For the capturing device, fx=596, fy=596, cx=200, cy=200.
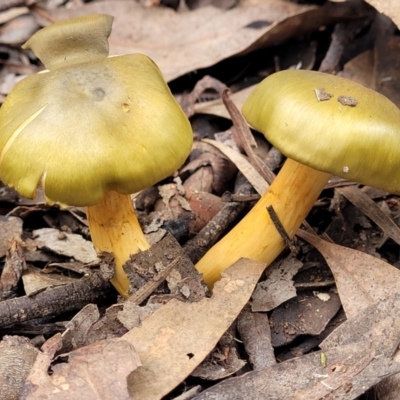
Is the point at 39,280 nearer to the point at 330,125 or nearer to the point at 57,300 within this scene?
the point at 57,300

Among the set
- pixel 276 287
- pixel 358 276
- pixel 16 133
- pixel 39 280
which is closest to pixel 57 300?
pixel 39 280

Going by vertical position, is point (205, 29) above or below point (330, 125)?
below

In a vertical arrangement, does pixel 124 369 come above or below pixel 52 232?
above

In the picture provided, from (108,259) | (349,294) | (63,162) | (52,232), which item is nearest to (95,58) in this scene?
(63,162)

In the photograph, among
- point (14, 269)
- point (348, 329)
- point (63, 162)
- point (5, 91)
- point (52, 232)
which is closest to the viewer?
point (63, 162)

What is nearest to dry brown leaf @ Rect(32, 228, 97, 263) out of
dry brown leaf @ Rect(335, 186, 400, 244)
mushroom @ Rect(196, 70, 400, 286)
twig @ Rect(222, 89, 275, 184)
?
twig @ Rect(222, 89, 275, 184)

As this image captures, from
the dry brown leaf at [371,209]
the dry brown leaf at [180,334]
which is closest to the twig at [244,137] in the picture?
the dry brown leaf at [371,209]

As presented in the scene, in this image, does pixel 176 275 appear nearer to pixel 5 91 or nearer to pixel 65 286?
pixel 65 286
